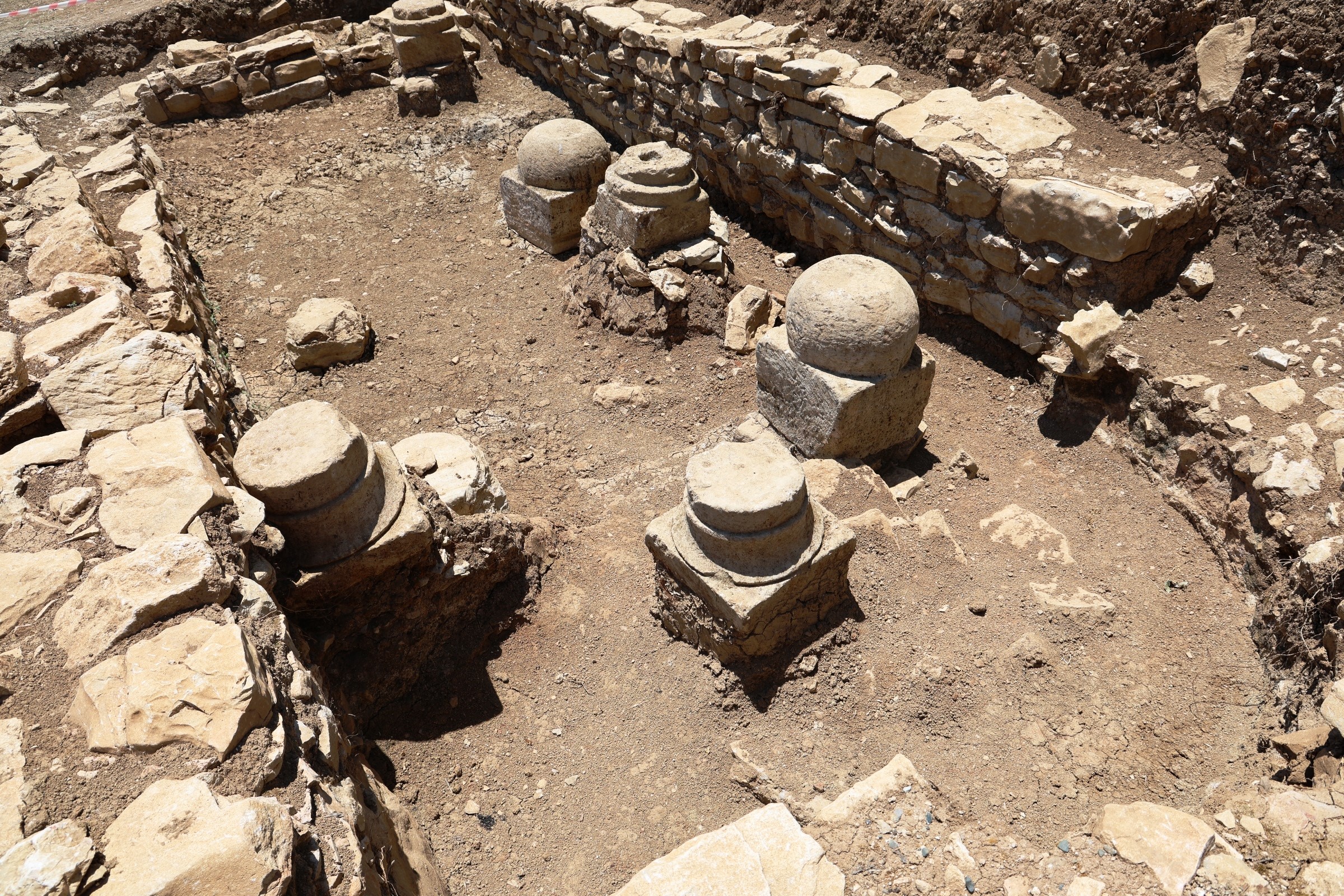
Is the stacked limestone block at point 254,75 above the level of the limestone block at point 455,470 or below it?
above

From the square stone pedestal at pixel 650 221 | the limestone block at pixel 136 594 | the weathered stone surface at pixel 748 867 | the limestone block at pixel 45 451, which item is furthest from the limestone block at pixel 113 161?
the weathered stone surface at pixel 748 867

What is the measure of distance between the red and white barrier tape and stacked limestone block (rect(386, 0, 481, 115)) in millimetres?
4957

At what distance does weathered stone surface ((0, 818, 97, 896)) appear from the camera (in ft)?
7.11

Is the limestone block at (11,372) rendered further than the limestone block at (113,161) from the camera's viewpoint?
No

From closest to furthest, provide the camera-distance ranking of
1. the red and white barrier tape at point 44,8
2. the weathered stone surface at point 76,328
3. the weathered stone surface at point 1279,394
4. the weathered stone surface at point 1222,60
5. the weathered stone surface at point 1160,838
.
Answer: the weathered stone surface at point 1160,838 < the weathered stone surface at point 76,328 < the weathered stone surface at point 1279,394 < the weathered stone surface at point 1222,60 < the red and white barrier tape at point 44,8

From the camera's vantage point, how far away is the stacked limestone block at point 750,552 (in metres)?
4.07

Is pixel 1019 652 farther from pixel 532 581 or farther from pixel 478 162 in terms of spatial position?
pixel 478 162

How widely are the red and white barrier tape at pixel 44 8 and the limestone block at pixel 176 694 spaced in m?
13.1

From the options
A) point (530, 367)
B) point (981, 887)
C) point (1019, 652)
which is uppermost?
point (981, 887)

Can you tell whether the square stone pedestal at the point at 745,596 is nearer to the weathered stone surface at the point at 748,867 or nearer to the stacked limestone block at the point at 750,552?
the stacked limestone block at the point at 750,552

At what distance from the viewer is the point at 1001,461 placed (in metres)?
5.92

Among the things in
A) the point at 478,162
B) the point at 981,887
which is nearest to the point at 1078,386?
the point at 981,887

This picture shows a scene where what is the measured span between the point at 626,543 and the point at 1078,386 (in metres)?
3.57

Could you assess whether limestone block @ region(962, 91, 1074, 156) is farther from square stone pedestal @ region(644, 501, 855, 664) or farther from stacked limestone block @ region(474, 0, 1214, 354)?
square stone pedestal @ region(644, 501, 855, 664)
